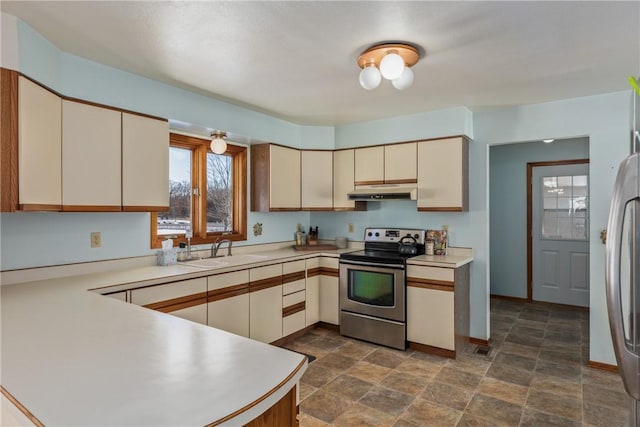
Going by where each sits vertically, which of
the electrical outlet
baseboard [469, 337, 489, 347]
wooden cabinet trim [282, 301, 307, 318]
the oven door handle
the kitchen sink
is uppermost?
the electrical outlet

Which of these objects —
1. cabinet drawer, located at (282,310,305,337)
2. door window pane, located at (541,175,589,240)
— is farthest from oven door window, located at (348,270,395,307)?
door window pane, located at (541,175,589,240)

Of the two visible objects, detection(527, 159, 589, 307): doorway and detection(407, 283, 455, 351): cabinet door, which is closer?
detection(407, 283, 455, 351): cabinet door

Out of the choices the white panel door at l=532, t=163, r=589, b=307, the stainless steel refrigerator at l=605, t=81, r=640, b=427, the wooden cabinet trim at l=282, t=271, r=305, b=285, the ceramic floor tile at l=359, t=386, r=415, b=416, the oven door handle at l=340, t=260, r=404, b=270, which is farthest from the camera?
the white panel door at l=532, t=163, r=589, b=307

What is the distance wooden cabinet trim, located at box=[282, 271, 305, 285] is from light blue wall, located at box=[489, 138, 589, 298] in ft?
10.6

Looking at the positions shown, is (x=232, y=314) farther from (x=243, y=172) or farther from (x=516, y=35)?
(x=516, y=35)

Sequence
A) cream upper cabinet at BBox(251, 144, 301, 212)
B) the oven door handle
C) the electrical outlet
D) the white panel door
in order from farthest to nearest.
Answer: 1. the white panel door
2. cream upper cabinet at BBox(251, 144, 301, 212)
3. the oven door handle
4. the electrical outlet

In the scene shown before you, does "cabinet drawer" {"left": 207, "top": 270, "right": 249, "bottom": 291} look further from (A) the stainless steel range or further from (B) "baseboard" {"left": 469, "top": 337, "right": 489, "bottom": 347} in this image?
(B) "baseboard" {"left": 469, "top": 337, "right": 489, "bottom": 347}

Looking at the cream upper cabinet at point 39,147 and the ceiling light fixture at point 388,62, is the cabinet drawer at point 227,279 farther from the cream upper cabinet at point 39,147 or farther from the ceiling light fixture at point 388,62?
the ceiling light fixture at point 388,62

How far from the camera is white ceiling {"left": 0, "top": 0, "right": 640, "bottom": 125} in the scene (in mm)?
1817

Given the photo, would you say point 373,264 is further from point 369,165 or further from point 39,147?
point 39,147

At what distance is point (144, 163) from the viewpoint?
8.73ft

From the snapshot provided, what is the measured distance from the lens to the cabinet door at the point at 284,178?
390 cm

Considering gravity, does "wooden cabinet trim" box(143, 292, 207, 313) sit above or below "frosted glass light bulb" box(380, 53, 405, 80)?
below

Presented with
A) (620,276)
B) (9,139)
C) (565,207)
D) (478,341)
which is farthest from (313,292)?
(565,207)
